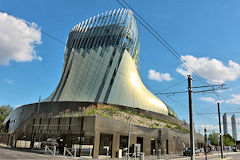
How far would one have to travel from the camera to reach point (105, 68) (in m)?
47.9

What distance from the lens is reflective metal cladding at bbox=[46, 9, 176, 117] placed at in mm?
46156

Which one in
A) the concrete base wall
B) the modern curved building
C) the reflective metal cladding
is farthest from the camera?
the reflective metal cladding

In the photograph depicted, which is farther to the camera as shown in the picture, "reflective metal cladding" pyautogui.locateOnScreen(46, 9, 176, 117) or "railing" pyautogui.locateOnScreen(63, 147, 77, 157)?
"reflective metal cladding" pyautogui.locateOnScreen(46, 9, 176, 117)

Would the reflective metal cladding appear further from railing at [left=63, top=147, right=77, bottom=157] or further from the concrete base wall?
railing at [left=63, top=147, right=77, bottom=157]

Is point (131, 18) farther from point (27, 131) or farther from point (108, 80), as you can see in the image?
point (27, 131)

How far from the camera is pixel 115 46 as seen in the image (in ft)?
164

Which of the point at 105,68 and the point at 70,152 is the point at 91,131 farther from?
the point at 105,68

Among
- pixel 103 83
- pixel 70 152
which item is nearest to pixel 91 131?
pixel 70 152

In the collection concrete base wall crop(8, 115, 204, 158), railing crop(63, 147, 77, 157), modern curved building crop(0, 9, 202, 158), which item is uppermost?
modern curved building crop(0, 9, 202, 158)

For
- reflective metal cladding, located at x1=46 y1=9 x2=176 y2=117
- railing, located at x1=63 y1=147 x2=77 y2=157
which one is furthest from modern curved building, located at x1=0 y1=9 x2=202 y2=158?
railing, located at x1=63 y1=147 x2=77 y2=157

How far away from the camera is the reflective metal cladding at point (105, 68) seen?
46156mm

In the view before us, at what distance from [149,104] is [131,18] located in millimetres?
22497

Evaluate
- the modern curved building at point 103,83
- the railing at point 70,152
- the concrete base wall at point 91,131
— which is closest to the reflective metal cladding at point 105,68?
the modern curved building at point 103,83

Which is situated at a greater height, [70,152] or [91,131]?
[91,131]
